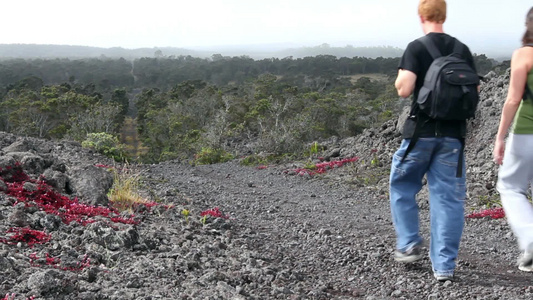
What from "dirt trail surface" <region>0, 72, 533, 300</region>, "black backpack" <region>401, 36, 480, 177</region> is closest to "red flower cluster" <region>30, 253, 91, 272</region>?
"dirt trail surface" <region>0, 72, 533, 300</region>

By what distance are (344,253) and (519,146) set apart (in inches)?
65.1

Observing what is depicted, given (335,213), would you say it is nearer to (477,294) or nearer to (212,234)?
(212,234)

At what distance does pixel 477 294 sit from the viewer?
10.3 feet

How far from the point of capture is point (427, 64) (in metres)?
3.21

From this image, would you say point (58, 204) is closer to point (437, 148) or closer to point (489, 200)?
point (437, 148)

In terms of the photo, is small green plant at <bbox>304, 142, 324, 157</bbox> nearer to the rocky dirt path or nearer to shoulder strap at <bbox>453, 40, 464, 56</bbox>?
the rocky dirt path

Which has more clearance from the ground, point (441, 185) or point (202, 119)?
point (441, 185)

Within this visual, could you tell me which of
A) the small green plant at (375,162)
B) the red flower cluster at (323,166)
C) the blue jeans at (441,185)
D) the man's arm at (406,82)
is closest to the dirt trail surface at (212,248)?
the blue jeans at (441,185)

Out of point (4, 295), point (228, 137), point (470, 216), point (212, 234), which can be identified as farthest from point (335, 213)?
point (228, 137)

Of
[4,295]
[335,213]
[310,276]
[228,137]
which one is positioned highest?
[4,295]

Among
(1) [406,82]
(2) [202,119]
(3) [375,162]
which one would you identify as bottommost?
(2) [202,119]

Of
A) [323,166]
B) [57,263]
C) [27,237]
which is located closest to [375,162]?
[323,166]

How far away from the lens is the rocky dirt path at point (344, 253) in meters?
3.30

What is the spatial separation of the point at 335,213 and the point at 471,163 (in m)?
3.49
